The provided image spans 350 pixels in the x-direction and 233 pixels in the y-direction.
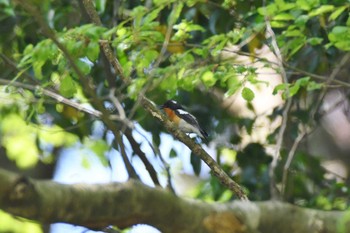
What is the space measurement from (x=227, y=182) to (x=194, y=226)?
187 cm

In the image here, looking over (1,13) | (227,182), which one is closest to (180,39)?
(227,182)

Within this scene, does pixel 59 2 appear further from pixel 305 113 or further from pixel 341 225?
pixel 341 225

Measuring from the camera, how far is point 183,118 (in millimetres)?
6758

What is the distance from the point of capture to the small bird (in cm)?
655

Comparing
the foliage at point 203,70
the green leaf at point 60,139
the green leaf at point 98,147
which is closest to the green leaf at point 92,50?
the foliage at point 203,70

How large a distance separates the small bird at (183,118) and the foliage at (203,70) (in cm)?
11

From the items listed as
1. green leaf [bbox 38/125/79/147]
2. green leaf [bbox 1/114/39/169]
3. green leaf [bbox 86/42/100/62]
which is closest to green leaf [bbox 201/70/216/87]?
green leaf [bbox 86/42/100/62]

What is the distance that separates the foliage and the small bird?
0.11 meters

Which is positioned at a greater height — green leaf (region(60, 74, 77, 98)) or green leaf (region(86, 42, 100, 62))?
green leaf (region(86, 42, 100, 62))

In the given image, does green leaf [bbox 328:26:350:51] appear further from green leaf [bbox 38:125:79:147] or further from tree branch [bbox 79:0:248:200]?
green leaf [bbox 38:125:79:147]

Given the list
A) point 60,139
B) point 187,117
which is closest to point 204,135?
point 187,117

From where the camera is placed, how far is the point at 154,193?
7.61 ft

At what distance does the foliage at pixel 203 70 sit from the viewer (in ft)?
15.8

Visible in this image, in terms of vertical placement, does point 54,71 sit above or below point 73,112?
above
